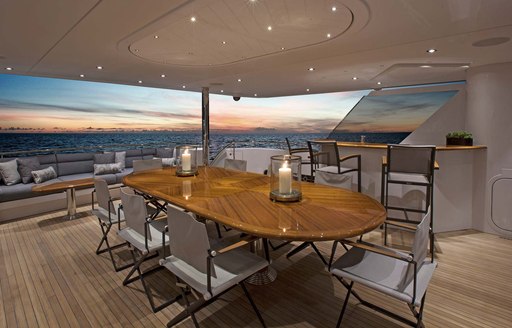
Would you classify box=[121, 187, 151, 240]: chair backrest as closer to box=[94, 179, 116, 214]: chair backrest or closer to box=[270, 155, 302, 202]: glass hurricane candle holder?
box=[94, 179, 116, 214]: chair backrest

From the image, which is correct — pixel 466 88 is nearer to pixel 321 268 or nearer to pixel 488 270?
pixel 488 270

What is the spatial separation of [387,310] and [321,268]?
71 centimetres

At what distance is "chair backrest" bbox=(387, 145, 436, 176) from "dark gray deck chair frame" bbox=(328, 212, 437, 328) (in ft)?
5.32

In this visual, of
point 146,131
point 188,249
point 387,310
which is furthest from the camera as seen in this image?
point 146,131

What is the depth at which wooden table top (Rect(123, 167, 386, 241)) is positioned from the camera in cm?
145

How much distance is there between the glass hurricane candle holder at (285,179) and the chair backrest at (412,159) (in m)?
1.62

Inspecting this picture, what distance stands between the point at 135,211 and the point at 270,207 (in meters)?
1.10

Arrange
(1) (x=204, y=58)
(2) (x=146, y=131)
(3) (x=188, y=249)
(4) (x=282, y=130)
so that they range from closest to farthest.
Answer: (3) (x=188, y=249) < (1) (x=204, y=58) < (2) (x=146, y=131) < (4) (x=282, y=130)

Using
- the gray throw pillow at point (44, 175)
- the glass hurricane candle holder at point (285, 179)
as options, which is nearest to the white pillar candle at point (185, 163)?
the glass hurricane candle holder at point (285, 179)

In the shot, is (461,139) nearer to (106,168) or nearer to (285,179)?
(285,179)

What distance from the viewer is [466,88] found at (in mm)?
3893

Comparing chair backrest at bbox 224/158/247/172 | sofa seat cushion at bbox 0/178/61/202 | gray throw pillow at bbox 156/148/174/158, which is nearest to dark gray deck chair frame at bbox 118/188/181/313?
chair backrest at bbox 224/158/247/172

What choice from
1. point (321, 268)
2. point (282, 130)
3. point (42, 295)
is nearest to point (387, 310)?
point (321, 268)

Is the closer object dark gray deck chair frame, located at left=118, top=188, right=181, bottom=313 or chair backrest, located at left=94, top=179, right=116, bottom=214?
dark gray deck chair frame, located at left=118, top=188, right=181, bottom=313
